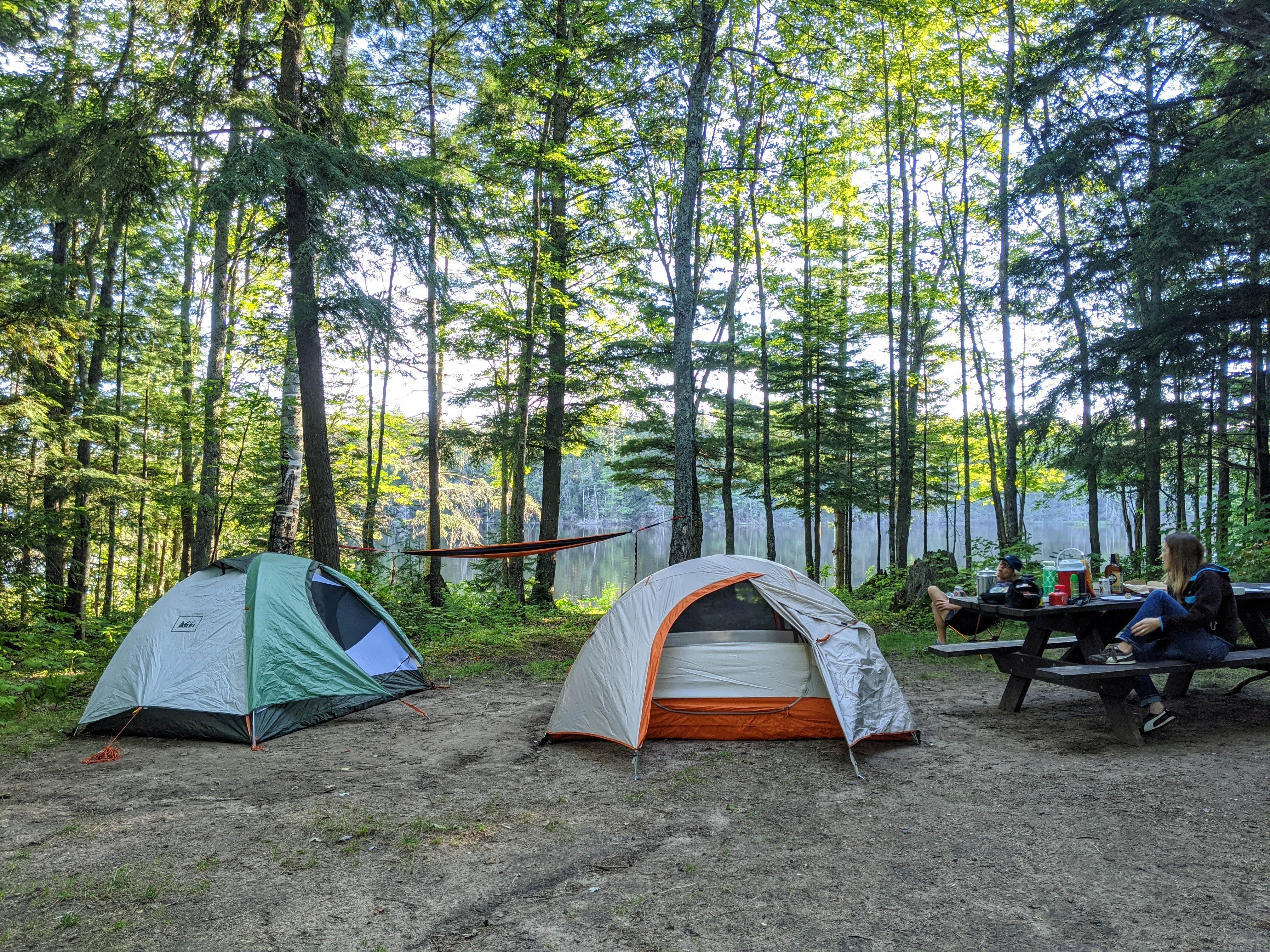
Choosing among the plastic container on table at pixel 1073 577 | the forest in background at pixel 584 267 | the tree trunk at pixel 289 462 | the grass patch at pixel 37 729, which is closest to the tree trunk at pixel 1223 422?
the forest in background at pixel 584 267

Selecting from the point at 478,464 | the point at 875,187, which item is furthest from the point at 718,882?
the point at 875,187

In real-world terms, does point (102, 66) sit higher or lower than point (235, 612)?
higher

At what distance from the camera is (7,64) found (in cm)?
855

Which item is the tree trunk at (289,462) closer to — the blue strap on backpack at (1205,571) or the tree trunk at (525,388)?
the tree trunk at (525,388)

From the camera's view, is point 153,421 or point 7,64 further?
point 153,421

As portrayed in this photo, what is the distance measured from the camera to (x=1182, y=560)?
4164mm

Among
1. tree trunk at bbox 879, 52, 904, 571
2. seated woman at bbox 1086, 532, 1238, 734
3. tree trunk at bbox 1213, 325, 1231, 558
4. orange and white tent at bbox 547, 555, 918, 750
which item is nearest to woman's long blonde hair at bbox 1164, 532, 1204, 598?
seated woman at bbox 1086, 532, 1238, 734

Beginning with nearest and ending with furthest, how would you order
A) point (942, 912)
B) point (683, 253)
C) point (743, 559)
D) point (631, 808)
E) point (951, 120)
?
point (942, 912) → point (631, 808) → point (743, 559) → point (683, 253) → point (951, 120)

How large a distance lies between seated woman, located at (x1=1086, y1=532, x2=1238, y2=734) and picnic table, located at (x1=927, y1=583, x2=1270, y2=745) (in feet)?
0.28

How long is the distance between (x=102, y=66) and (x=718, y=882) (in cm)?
1345

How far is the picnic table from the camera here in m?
4.02

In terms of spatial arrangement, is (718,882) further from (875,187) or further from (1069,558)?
(875,187)

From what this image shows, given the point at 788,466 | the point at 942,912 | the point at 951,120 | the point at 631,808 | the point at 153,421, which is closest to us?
the point at 942,912

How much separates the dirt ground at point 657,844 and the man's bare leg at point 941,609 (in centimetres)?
96
